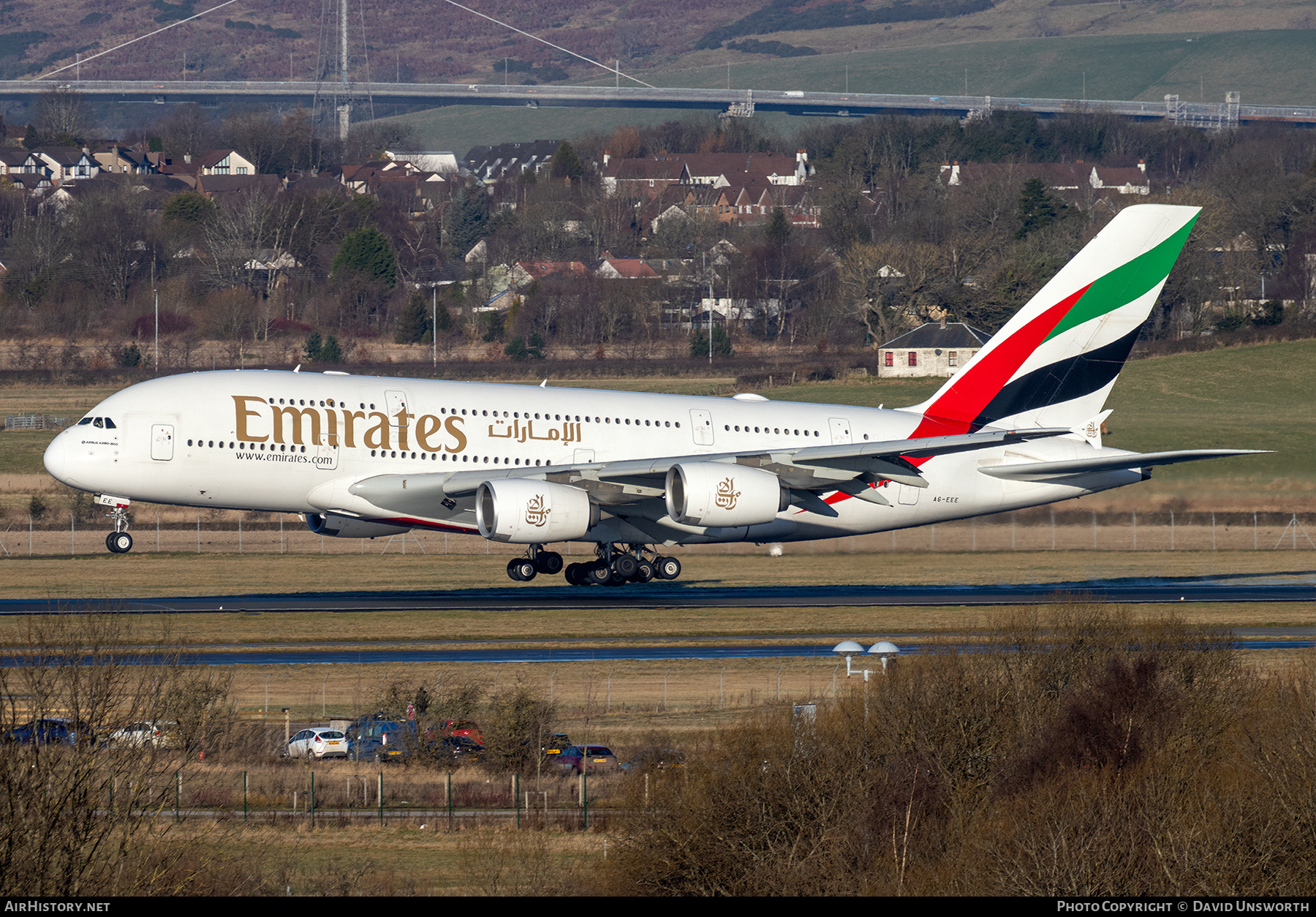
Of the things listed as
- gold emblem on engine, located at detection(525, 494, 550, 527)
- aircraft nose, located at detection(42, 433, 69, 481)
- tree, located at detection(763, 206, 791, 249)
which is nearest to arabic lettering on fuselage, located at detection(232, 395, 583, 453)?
gold emblem on engine, located at detection(525, 494, 550, 527)

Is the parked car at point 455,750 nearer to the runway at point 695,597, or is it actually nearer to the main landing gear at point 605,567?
the runway at point 695,597

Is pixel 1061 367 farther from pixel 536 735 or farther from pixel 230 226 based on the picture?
pixel 230 226

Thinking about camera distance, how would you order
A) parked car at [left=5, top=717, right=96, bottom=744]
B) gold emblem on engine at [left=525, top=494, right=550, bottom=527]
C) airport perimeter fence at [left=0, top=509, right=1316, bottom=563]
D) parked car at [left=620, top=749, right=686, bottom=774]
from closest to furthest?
parked car at [left=5, top=717, right=96, bottom=744]
parked car at [left=620, top=749, right=686, bottom=774]
gold emblem on engine at [left=525, top=494, right=550, bottom=527]
airport perimeter fence at [left=0, top=509, right=1316, bottom=563]

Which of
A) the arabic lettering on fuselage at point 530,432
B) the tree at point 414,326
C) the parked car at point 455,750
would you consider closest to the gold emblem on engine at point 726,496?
the arabic lettering on fuselage at point 530,432

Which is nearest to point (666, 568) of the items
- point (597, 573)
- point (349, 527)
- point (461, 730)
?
point (597, 573)

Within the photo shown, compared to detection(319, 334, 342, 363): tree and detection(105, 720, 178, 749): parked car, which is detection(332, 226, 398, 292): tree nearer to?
detection(319, 334, 342, 363): tree

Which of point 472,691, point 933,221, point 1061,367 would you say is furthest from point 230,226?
point 472,691

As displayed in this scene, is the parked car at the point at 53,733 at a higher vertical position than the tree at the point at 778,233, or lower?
lower
